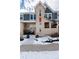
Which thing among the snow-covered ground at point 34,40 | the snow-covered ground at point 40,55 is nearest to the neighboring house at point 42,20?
the snow-covered ground at point 34,40

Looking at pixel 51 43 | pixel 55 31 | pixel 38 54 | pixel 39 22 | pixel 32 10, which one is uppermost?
pixel 32 10

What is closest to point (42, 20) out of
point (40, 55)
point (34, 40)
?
point (34, 40)

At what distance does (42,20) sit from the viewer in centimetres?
342

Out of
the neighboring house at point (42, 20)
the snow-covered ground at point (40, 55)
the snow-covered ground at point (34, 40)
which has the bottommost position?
the snow-covered ground at point (40, 55)

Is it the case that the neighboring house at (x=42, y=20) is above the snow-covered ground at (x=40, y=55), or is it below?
above

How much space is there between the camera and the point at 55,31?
333 centimetres

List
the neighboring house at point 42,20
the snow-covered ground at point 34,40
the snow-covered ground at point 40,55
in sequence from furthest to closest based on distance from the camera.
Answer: the snow-covered ground at point 40,55 → the snow-covered ground at point 34,40 → the neighboring house at point 42,20

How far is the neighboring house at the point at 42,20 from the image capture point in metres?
3.31

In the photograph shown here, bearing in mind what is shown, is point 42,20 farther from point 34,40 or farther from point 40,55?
point 40,55

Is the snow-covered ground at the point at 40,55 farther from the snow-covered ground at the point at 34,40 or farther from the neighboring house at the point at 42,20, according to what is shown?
A: the neighboring house at the point at 42,20

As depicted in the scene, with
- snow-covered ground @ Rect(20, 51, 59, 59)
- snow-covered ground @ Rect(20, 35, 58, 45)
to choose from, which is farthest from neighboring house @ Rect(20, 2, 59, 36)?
snow-covered ground @ Rect(20, 51, 59, 59)
